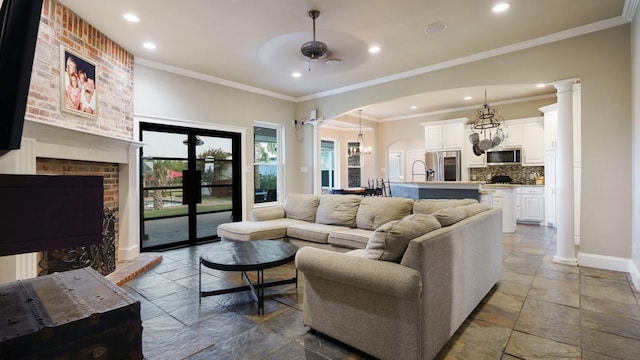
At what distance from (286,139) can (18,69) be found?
6082mm

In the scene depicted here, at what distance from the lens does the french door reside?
482cm

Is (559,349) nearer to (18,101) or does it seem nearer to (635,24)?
(18,101)

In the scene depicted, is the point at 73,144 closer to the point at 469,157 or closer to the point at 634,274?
the point at 634,274

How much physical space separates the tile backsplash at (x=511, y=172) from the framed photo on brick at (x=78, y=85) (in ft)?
26.3

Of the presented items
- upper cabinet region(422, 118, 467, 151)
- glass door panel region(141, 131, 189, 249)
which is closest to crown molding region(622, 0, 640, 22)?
upper cabinet region(422, 118, 467, 151)

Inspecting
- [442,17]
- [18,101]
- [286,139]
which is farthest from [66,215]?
[286,139]

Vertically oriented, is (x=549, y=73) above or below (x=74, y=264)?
above

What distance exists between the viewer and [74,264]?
308cm

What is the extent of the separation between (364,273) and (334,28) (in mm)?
2965

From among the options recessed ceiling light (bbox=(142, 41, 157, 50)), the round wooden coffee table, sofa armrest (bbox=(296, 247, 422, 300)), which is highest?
recessed ceiling light (bbox=(142, 41, 157, 50))

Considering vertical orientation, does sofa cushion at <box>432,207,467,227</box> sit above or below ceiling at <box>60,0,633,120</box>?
below

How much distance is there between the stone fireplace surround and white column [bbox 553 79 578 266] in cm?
514

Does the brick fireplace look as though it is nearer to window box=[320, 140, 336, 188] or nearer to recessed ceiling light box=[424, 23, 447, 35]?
recessed ceiling light box=[424, 23, 447, 35]

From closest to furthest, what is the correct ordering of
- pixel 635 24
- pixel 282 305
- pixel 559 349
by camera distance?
1. pixel 559 349
2. pixel 282 305
3. pixel 635 24
